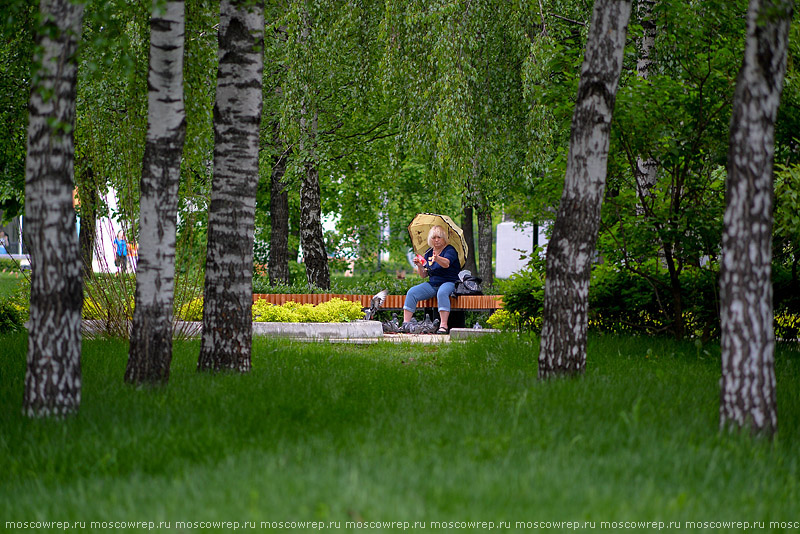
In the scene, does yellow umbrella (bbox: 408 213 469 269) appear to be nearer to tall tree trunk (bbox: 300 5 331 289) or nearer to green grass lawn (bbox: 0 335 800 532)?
tall tree trunk (bbox: 300 5 331 289)

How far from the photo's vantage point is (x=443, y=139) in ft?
36.2

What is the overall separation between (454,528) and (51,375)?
3147mm

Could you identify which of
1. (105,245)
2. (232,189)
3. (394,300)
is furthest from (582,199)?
(394,300)

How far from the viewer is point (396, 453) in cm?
432

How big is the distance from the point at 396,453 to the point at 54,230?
2.62 meters

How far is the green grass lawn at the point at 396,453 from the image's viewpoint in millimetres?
3559

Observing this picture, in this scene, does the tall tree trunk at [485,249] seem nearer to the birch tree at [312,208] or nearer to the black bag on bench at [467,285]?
the birch tree at [312,208]

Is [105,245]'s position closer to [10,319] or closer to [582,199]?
[10,319]

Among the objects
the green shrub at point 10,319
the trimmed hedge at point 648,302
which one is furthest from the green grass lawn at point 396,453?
the green shrub at point 10,319

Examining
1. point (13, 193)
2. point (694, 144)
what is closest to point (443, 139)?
point (694, 144)

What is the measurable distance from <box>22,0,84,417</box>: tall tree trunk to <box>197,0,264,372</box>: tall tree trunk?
5.94 ft

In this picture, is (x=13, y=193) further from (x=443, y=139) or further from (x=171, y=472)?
(x=171, y=472)

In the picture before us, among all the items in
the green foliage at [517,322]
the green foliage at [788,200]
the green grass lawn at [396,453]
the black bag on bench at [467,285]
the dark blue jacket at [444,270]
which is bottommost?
the green grass lawn at [396,453]

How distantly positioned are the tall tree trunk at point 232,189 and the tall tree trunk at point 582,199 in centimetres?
256
